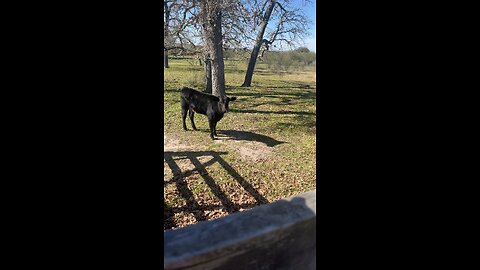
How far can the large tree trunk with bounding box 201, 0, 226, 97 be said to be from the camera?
8.76 meters

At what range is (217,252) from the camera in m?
1.08

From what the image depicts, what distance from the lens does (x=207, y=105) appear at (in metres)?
7.54

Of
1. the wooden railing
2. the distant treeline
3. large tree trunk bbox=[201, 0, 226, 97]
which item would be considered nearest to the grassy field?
large tree trunk bbox=[201, 0, 226, 97]

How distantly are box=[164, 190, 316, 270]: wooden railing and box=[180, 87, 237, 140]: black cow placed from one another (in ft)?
19.1

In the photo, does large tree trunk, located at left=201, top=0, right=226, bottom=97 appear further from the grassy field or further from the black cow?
the black cow

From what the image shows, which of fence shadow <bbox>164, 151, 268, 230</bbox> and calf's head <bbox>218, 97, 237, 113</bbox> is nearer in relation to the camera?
fence shadow <bbox>164, 151, 268, 230</bbox>

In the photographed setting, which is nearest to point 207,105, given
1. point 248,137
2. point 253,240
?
point 248,137

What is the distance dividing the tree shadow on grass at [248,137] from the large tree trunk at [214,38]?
2.11m

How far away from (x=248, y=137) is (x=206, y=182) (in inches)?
117
